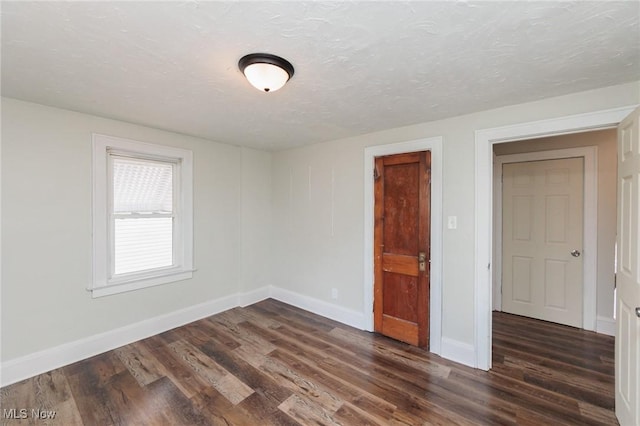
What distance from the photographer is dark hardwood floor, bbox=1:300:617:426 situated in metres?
1.90

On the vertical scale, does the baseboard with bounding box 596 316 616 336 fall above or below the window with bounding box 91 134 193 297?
below

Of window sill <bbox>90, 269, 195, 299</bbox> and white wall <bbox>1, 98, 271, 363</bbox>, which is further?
window sill <bbox>90, 269, 195, 299</bbox>

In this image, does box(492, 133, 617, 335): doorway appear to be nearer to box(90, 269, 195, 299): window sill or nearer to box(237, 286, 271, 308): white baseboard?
box(237, 286, 271, 308): white baseboard

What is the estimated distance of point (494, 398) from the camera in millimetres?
2064

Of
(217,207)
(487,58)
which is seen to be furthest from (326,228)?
(487,58)

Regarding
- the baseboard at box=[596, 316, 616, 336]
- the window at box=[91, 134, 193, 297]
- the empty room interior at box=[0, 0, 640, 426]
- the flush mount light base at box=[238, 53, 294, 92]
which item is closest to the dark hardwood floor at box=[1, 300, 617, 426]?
the empty room interior at box=[0, 0, 640, 426]

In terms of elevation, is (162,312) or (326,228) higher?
(326,228)

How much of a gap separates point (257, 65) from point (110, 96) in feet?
4.80

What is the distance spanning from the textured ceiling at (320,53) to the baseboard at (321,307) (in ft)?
7.96

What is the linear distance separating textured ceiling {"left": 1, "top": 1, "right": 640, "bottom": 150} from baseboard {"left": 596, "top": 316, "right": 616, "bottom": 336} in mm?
2719

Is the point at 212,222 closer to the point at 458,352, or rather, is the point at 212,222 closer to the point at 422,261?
the point at 422,261

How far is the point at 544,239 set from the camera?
138 inches

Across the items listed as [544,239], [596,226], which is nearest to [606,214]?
[596,226]

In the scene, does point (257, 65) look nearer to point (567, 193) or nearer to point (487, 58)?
point (487, 58)
